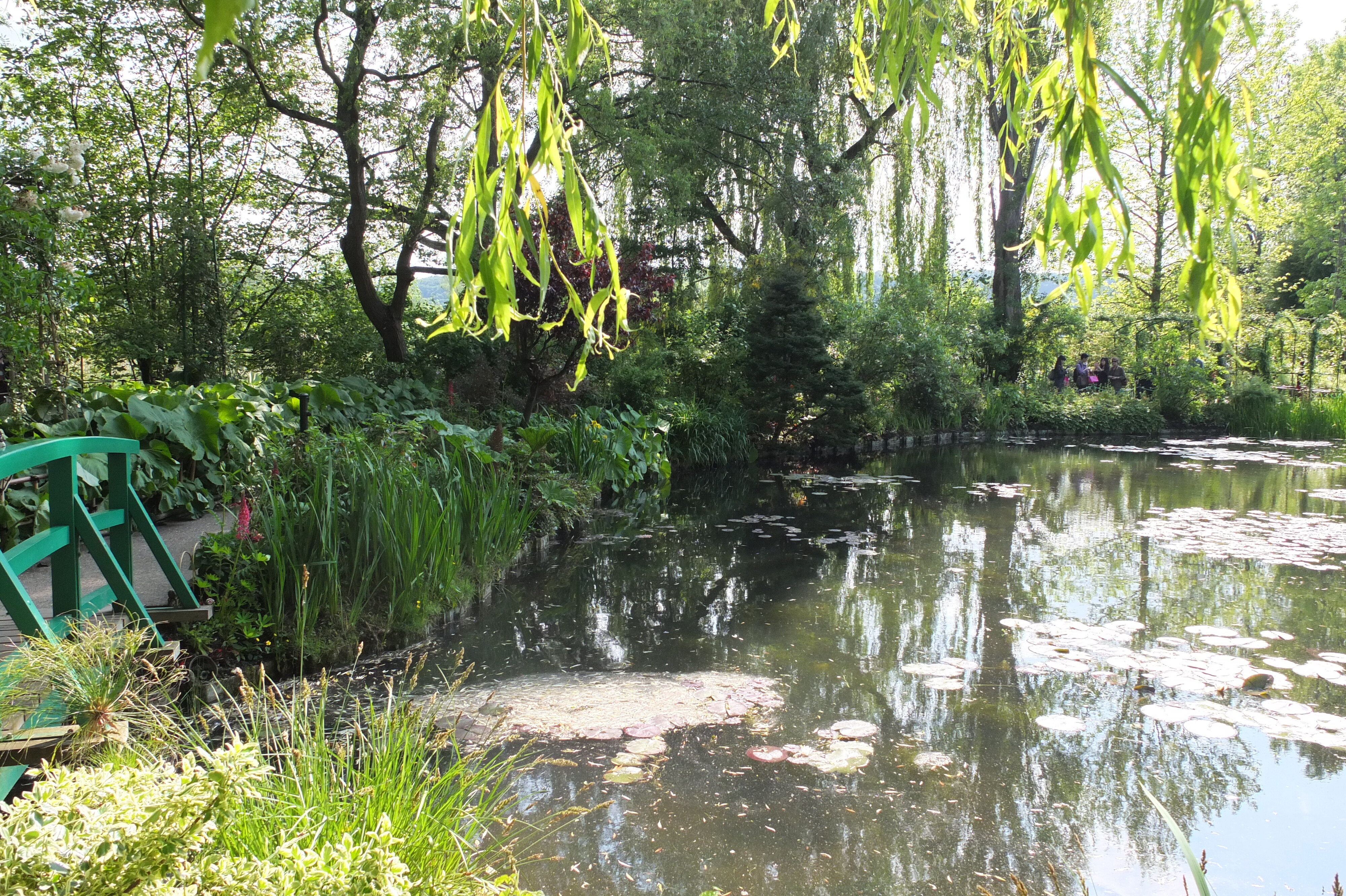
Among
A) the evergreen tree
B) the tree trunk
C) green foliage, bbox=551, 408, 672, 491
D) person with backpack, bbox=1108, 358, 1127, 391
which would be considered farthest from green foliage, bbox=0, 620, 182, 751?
person with backpack, bbox=1108, 358, 1127, 391

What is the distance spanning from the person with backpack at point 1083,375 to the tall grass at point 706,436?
28.4 feet

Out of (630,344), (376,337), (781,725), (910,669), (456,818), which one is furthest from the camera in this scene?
(376,337)

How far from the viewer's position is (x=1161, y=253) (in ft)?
62.7

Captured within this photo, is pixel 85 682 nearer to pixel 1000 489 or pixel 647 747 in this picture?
pixel 647 747

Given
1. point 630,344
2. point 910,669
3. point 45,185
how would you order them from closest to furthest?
point 910,669
point 45,185
point 630,344

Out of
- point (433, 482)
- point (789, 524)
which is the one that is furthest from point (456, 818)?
point (789, 524)

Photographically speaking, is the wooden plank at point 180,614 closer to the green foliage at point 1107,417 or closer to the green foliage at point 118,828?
the green foliage at point 118,828

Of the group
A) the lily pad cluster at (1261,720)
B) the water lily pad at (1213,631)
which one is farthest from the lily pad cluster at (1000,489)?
the lily pad cluster at (1261,720)

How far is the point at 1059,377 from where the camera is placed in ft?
53.8

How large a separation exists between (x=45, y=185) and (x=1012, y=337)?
15.6 meters

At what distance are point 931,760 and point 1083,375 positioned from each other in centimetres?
1557

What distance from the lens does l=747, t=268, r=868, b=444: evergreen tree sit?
1074 cm

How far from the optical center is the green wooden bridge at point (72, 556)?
202 cm

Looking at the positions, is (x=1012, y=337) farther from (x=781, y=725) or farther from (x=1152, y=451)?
(x=781, y=725)
